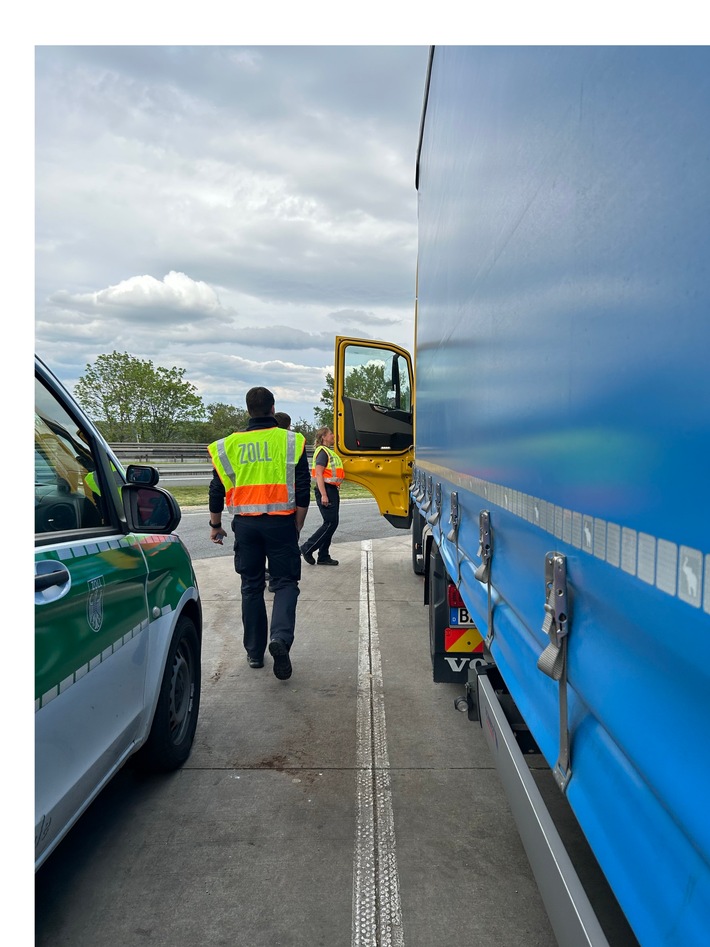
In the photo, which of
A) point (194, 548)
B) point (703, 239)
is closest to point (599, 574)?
point (703, 239)

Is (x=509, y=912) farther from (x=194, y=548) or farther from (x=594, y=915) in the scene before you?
(x=194, y=548)

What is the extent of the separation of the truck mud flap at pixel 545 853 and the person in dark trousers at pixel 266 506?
2649 mm

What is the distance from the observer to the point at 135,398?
1572 inches

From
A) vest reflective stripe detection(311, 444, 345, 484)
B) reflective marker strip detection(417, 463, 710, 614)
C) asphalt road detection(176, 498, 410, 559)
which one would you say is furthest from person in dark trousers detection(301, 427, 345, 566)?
reflective marker strip detection(417, 463, 710, 614)

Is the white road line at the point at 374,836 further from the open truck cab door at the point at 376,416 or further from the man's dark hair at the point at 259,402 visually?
the open truck cab door at the point at 376,416

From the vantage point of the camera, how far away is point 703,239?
87 centimetres

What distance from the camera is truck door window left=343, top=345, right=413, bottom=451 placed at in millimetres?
8812

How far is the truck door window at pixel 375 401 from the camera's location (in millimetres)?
8812

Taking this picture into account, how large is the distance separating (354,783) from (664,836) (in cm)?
262

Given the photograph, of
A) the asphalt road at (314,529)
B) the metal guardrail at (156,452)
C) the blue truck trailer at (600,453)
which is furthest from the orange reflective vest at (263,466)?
the metal guardrail at (156,452)

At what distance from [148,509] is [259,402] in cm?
199

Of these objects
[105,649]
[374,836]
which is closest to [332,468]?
[374,836]

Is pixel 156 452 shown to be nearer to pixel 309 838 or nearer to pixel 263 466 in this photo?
pixel 263 466

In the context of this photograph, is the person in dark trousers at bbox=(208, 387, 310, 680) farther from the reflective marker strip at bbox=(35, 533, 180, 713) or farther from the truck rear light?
the reflective marker strip at bbox=(35, 533, 180, 713)
